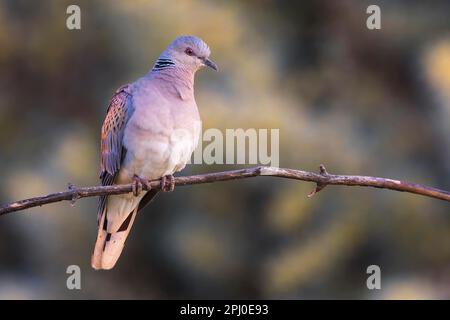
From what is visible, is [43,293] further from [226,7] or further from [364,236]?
[226,7]

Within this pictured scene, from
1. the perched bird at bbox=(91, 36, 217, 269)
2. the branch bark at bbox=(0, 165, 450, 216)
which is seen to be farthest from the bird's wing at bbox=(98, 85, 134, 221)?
the branch bark at bbox=(0, 165, 450, 216)

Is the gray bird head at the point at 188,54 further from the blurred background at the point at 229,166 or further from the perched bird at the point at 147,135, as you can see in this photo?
the blurred background at the point at 229,166

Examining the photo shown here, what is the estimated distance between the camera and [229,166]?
6.57m

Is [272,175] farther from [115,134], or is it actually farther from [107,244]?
[107,244]

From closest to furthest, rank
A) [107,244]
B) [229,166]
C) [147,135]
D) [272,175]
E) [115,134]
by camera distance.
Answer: [272,175]
[147,135]
[115,134]
[107,244]
[229,166]

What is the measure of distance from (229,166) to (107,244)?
2.08m

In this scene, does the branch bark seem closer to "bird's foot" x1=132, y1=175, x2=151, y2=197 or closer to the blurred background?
"bird's foot" x1=132, y1=175, x2=151, y2=197

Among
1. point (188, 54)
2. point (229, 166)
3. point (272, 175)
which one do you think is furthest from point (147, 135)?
point (229, 166)

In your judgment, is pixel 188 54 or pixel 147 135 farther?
pixel 188 54

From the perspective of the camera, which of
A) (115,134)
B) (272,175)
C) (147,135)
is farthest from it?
(115,134)

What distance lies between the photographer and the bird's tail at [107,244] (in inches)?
179

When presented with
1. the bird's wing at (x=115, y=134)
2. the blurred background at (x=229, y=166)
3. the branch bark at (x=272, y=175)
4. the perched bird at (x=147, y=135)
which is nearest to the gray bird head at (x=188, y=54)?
the perched bird at (x=147, y=135)

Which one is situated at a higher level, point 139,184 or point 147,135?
point 147,135

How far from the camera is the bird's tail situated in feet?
14.9
